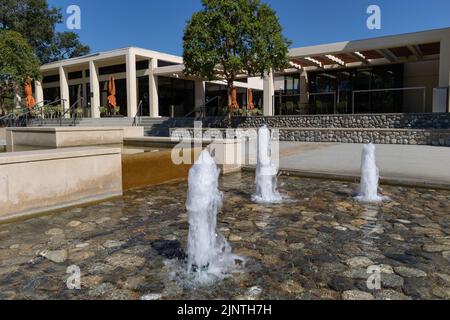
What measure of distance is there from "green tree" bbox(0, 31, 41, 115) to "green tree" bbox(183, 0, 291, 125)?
13.0m

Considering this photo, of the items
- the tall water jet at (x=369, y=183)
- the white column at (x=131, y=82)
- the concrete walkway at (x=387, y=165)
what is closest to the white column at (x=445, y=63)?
the concrete walkway at (x=387, y=165)

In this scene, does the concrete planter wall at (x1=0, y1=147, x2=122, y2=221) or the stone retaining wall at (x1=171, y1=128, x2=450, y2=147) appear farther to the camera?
the stone retaining wall at (x1=171, y1=128, x2=450, y2=147)

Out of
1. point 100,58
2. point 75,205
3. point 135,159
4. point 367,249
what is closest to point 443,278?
point 367,249

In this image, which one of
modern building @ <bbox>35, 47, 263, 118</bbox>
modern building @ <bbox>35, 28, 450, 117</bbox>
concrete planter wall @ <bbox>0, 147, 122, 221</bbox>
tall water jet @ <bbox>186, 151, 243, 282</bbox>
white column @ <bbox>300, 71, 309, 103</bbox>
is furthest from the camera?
modern building @ <bbox>35, 47, 263, 118</bbox>

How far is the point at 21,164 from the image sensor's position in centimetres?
463

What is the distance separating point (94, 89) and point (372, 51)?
19.4 metres

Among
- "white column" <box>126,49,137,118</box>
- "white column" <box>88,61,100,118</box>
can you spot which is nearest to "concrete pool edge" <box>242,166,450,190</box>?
"white column" <box>126,49,137,118</box>

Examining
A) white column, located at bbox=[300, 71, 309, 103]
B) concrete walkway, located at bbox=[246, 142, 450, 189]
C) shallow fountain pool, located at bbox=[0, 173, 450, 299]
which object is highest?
white column, located at bbox=[300, 71, 309, 103]

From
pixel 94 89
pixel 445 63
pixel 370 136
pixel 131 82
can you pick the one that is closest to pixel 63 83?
pixel 94 89

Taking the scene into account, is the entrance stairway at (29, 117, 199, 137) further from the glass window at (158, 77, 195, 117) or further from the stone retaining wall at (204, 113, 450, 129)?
the glass window at (158, 77, 195, 117)

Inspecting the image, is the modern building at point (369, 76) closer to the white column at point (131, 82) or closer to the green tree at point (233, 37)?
the green tree at point (233, 37)

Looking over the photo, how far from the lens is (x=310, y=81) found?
23188mm

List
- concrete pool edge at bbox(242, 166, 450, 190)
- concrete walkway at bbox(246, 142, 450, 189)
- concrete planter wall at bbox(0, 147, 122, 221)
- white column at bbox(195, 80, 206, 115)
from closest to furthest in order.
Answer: concrete planter wall at bbox(0, 147, 122, 221) → concrete pool edge at bbox(242, 166, 450, 190) → concrete walkway at bbox(246, 142, 450, 189) → white column at bbox(195, 80, 206, 115)

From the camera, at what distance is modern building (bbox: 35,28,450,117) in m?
16.7
